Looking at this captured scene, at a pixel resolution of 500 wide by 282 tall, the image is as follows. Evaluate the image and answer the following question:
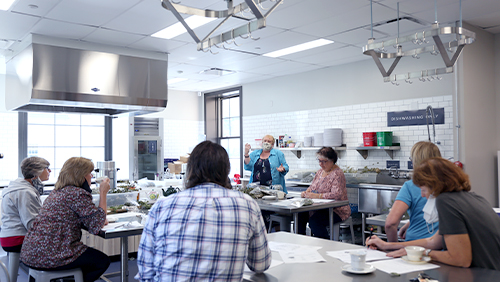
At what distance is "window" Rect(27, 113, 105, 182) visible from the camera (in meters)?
8.39

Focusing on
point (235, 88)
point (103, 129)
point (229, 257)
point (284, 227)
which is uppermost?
point (235, 88)

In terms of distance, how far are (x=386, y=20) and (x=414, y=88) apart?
5.90 feet

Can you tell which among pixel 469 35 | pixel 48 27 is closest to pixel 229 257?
pixel 469 35

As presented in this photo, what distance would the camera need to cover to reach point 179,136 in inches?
409

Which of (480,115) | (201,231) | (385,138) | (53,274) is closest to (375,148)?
(385,138)

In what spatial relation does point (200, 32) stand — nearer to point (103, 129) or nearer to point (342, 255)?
point (342, 255)

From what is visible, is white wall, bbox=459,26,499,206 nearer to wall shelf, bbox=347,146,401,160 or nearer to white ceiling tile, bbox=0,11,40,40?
wall shelf, bbox=347,146,401,160

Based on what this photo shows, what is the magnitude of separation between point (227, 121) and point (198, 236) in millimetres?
8914

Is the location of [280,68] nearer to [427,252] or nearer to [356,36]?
Result: [356,36]

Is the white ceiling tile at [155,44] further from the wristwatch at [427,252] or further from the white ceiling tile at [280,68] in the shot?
the wristwatch at [427,252]

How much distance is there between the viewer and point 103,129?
9.33m

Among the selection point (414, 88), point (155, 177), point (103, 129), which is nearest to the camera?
point (414, 88)

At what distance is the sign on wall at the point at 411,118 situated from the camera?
6176 mm

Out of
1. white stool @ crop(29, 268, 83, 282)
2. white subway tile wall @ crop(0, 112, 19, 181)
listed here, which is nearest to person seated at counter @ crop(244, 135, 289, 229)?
white stool @ crop(29, 268, 83, 282)
